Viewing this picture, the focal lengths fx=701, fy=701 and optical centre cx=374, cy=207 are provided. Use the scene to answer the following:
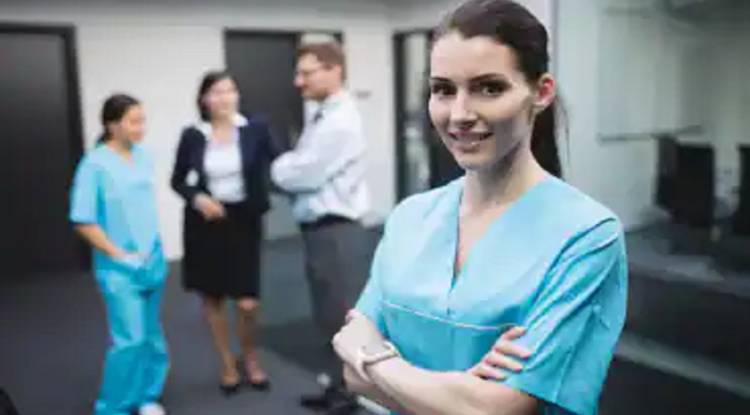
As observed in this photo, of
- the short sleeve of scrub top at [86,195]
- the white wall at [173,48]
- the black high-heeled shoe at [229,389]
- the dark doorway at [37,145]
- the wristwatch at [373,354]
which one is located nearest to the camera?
the wristwatch at [373,354]

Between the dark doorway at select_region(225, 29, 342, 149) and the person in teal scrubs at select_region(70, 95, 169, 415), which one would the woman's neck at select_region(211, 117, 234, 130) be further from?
the dark doorway at select_region(225, 29, 342, 149)

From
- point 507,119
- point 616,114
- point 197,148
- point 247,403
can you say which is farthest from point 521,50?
point 616,114

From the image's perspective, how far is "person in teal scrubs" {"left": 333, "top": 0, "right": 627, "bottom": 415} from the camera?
78 centimetres

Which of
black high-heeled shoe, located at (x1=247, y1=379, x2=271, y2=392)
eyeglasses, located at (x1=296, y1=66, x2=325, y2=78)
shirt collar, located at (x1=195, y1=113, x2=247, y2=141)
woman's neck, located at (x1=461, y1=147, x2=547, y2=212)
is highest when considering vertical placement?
eyeglasses, located at (x1=296, y1=66, x2=325, y2=78)

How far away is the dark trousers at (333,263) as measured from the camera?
2445mm

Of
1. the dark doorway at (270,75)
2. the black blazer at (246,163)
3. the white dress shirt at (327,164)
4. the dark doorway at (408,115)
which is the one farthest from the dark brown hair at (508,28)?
the dark doorway at (408,115)

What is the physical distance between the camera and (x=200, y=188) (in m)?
2.53

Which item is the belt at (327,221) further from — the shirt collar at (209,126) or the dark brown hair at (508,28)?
the dark brown hair at (508,28)

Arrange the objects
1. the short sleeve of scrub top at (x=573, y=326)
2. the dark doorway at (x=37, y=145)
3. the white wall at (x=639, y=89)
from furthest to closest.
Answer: the dark doorway at (x=37, y=145) → the white wall at (x=639, y=89) → the short sleeve of scrub top at (x=573, y=326)

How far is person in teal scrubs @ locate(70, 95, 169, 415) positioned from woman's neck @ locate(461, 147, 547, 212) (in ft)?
5.64

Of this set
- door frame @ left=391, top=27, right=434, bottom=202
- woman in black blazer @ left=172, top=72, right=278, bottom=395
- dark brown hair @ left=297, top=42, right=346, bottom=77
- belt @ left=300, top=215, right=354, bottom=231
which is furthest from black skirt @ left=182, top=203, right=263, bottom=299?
door frame @ left=391, top=27, right=434, bottom=202

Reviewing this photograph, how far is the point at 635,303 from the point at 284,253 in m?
2.78

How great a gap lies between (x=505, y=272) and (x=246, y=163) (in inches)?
71.3

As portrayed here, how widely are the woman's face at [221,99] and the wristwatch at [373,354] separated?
1.75m
